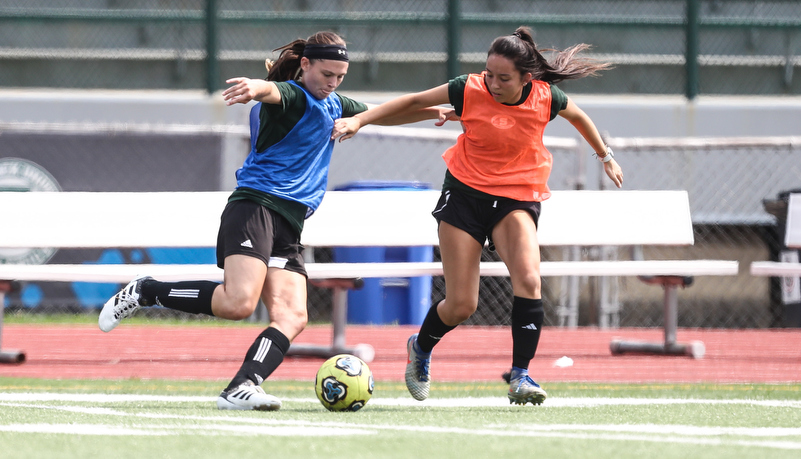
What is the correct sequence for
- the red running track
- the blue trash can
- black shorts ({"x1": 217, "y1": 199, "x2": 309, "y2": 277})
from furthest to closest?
the blue trash can
the red running track
black shorts ({"x1": 217, "y1": 199, "x2": 309, "y2": 277})

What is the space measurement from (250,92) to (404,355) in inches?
174

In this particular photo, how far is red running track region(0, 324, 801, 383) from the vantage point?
7.61 meters

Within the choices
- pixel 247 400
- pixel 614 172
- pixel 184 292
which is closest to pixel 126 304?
pixel 184 292

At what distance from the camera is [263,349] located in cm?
524

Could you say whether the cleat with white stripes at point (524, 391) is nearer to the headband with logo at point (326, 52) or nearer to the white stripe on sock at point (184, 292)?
the white stripe on sock at point (184, 292)

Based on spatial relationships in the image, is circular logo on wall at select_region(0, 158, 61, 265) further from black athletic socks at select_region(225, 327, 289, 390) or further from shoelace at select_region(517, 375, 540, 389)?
shoelace at select_region(517, 375, 540, 389)

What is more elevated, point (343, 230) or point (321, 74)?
point (321, 74)

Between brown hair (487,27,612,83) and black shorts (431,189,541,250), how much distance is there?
2.22ft

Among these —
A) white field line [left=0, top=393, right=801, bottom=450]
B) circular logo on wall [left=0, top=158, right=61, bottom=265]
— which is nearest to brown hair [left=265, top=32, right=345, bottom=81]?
white field line [left=0, top=393, right=801, bottom=450]

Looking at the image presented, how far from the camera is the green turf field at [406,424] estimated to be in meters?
3.67

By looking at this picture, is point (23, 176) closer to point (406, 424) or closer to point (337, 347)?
point (337, 347)

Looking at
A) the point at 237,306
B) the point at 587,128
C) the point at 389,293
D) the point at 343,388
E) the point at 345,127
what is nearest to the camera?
the point at 343,388

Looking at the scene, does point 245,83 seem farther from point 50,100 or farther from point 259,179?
point 50,100

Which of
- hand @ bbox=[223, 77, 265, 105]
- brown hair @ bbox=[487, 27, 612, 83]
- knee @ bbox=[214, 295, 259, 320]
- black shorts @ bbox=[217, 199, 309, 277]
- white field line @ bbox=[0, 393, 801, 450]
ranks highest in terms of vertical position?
brown hair @ bbox=[487, 27, 612, 83]
